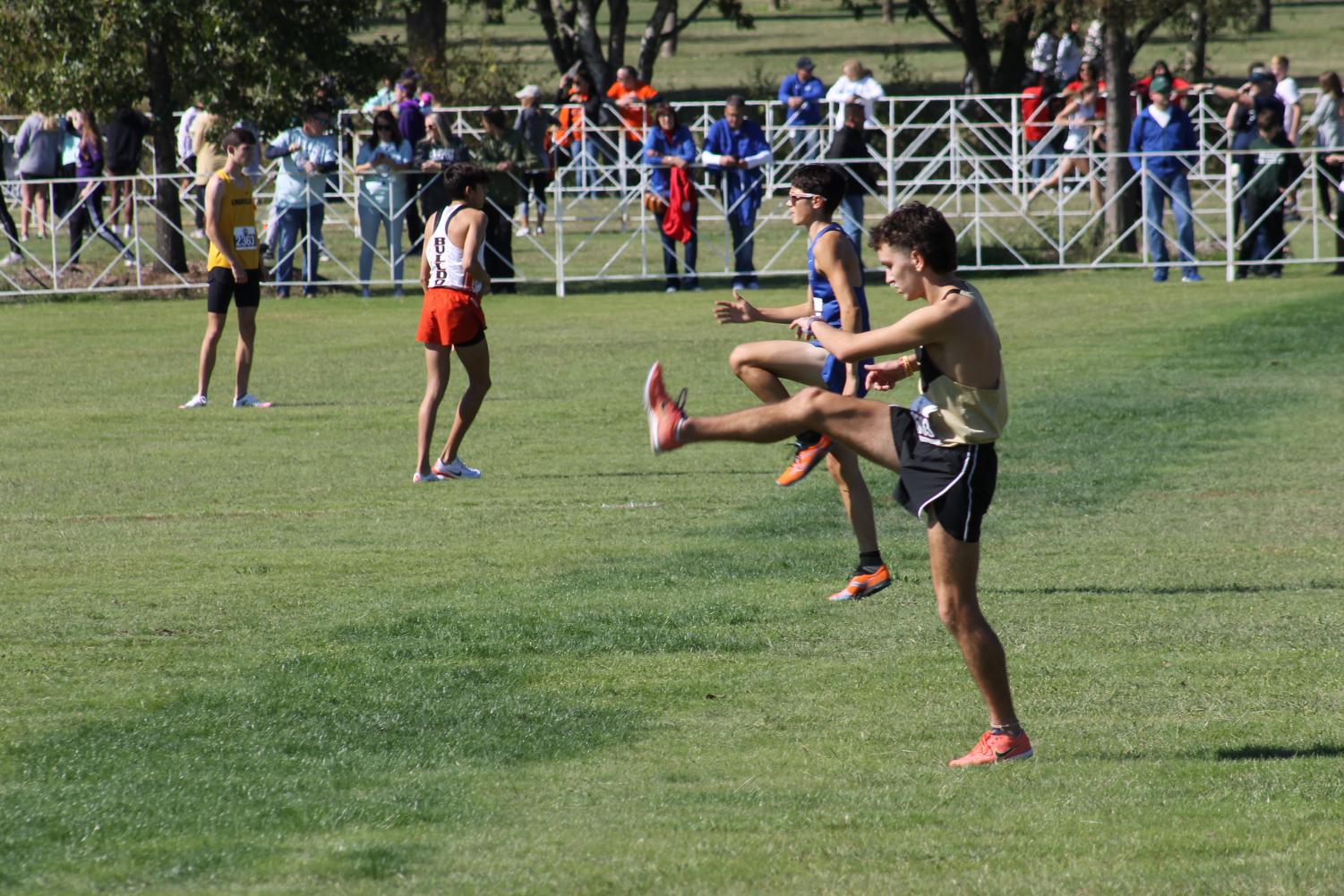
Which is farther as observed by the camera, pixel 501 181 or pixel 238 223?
pixel 501 181

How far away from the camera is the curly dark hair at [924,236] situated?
595 centimetres

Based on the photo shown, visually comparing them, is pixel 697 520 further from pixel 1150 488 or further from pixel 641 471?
pixel 1150 488

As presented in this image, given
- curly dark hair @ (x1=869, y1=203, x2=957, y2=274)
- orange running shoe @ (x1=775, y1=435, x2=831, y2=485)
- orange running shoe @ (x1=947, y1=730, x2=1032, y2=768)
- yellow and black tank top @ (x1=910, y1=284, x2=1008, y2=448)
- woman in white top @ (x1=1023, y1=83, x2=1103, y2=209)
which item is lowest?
orange running shoe @ (x1=947, y1=730, x2=1032, y2=768)

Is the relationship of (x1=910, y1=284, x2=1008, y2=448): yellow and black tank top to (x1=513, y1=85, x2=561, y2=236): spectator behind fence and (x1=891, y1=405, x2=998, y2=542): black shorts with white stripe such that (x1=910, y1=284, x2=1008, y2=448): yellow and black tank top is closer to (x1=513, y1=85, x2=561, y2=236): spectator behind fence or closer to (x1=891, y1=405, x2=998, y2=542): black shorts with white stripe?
(x1=891, y1=405, x2=998, y2=542): black shorts with white stripe

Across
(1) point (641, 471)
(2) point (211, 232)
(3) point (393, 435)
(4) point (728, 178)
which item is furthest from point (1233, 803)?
(4) point (728, 178)

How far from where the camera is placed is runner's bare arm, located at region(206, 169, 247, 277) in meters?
14.4

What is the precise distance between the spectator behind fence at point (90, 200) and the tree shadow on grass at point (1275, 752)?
1884 cm

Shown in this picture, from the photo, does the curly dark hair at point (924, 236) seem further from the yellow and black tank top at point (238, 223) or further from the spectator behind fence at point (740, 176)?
→ the spectator behind fence at point (740, 176)

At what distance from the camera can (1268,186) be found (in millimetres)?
22375

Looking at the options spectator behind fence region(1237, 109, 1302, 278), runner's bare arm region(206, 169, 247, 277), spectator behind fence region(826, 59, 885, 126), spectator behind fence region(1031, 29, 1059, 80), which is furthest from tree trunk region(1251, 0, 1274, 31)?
runner's bare arm region(206, 169, 247, 277)

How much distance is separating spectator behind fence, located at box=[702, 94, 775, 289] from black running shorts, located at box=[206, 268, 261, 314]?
8.73 meters

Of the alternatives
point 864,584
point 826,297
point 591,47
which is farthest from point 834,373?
point 591,47

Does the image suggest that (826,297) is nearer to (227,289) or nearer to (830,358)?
(830,358)

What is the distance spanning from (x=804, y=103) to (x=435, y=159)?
332 inches
